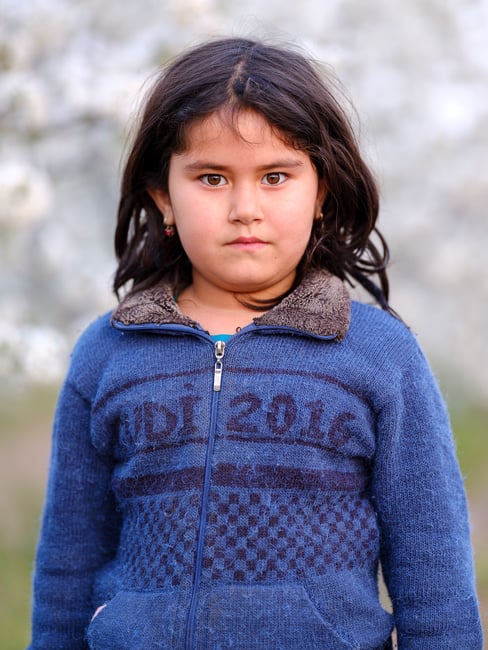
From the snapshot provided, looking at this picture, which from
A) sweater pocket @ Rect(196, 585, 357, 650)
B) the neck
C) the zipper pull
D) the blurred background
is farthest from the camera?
the blurred background

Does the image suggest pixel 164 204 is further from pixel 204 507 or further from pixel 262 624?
pixel 262 624

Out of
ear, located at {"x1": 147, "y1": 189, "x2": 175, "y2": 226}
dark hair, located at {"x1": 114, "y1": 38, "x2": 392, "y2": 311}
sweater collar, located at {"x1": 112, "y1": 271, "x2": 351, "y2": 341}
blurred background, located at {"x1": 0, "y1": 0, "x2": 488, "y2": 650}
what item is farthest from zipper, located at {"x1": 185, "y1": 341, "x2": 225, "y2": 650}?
blurred background, located at {"x1": 0, "y1": 0, "x2": 488, "y2": 650}

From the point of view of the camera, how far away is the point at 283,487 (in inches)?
71.6

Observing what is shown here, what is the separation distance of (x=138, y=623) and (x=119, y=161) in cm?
238

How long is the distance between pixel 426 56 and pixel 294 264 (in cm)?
338

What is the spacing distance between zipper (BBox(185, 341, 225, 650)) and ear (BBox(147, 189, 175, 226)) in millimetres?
329

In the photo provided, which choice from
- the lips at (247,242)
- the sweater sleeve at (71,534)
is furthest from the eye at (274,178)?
the sweater sleeve at (71,534)

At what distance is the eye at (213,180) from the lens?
1.87m

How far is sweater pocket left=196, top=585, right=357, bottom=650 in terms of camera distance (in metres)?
1.75

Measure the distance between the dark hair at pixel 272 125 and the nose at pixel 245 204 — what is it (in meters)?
0.13

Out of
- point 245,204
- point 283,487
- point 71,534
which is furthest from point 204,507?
point 245,204

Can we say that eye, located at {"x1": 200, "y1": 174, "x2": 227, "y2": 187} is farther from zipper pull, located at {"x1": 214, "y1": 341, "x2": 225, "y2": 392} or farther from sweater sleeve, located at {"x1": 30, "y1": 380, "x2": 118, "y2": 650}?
sweater sleeve, located at {"x1": 30, "y1": 380, "x2": 118, "y2": 650}

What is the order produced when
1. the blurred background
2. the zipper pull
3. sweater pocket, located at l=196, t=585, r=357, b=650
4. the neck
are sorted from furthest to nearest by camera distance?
the blurred background
the neck
the zipper pull
sweater pocket, located at l=196, t=585, r=357, b=650

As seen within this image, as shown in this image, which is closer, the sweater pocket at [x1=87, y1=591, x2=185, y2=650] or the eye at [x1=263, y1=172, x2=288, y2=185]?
the sweater pocket at [x1=87, y1=591, x2=185, y2=650]
